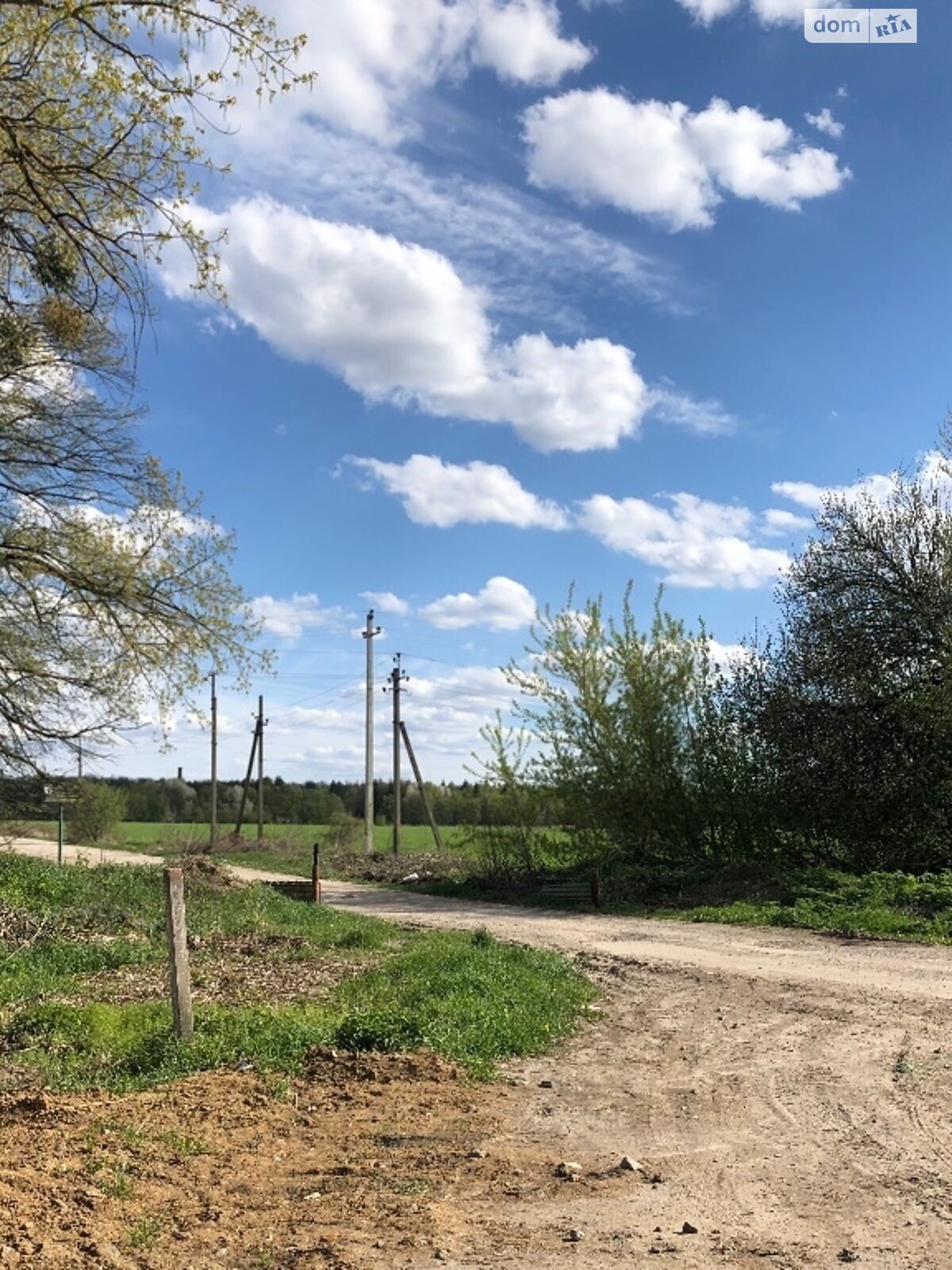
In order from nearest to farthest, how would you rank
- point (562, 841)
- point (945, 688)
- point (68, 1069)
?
1. point (68, 1069)
2. point (945, 688)
3. point (562, 841)

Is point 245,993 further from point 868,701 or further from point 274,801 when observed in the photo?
point 274,801

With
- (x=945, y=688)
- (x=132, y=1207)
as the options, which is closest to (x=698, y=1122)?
(x=132, y=1207)

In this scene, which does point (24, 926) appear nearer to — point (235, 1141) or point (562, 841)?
point (235, 1141)

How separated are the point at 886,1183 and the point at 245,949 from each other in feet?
30.4

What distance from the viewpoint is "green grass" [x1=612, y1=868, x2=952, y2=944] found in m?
16.1

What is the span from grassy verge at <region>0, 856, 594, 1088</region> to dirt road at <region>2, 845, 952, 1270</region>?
675 mm

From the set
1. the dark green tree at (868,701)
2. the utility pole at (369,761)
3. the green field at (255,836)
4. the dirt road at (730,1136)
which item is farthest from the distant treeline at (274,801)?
the dirt road at (730,1136)

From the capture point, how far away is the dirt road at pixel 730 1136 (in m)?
4.61

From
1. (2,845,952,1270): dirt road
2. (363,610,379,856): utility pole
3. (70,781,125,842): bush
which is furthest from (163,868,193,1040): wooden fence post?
(70,781,125,842): bush

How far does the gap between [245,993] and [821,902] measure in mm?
11027

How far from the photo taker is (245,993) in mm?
10523

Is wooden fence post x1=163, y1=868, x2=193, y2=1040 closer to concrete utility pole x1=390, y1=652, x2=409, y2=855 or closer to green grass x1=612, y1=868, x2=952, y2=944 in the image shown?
green grass x1=612, y1=868, x2=952, y2=944

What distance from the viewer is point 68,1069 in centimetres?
738

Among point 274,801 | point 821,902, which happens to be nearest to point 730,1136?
point 821,902
